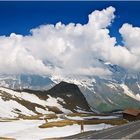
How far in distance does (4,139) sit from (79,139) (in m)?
15.3

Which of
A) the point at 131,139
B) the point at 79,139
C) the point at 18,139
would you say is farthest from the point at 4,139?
the point at 131,139

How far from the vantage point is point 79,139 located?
60.8 meters

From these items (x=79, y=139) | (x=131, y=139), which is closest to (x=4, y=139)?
(x=79, y=139)

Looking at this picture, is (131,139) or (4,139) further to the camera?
(4,139)

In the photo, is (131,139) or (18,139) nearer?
(131,139)

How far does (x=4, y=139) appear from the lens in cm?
6894

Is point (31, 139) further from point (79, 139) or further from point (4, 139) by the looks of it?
point (79, 139)

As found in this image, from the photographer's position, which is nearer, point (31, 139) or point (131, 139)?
point (131, 139)

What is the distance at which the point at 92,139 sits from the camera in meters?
60.6

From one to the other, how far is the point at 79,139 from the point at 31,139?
10.8 metres

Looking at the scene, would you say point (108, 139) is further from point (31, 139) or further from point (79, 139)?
point (31, 139)

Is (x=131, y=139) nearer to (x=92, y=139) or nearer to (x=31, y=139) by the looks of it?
(x=92, y=139)

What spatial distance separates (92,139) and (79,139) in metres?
2.01

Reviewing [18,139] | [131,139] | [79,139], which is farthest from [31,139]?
[131,139]
